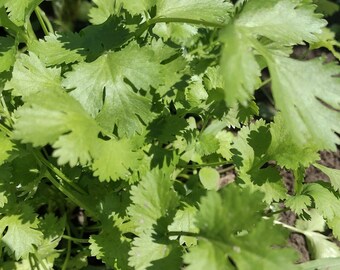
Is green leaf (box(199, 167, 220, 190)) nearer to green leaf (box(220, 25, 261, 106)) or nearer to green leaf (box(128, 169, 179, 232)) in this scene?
green leaf (box(128, 169, 179, 232))

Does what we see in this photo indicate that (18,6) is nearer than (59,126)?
No

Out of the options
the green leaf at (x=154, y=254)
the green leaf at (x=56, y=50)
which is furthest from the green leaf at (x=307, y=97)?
the green leaf at (x=56, y=50)

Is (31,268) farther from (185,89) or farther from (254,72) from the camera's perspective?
(254,72)

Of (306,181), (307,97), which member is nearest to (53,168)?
(307,97)

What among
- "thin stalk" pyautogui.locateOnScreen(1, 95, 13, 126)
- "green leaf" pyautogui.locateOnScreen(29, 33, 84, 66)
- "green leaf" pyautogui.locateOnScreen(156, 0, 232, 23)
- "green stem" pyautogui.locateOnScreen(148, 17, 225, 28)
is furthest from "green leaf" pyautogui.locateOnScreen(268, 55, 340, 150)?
"thin stalk" pyautogui.locateOnScreen(1, 95, 13, 126)

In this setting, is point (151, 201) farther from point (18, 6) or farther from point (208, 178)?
point (18, 6)

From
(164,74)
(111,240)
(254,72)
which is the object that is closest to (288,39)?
(254,72)

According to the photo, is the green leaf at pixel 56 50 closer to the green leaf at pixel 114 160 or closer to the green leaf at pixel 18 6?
the green leaf at pixel 18 6
